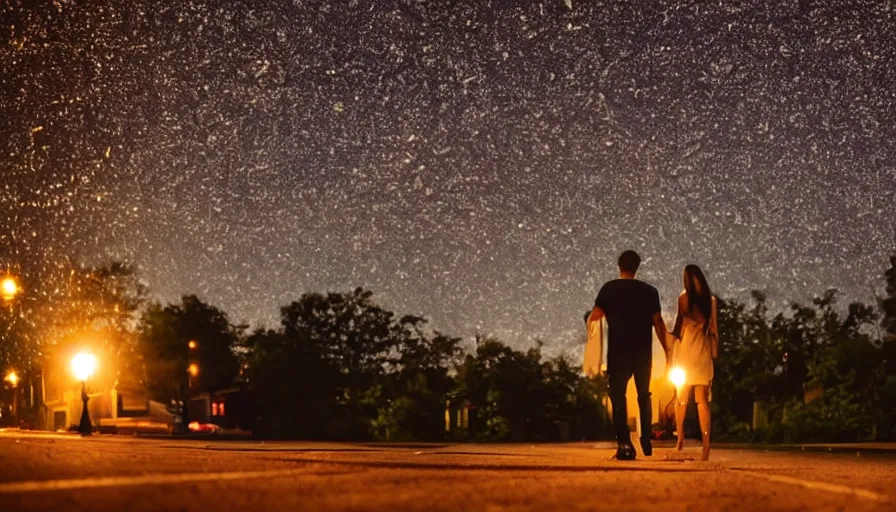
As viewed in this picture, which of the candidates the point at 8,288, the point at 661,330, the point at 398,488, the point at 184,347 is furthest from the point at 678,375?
the point at 184,347

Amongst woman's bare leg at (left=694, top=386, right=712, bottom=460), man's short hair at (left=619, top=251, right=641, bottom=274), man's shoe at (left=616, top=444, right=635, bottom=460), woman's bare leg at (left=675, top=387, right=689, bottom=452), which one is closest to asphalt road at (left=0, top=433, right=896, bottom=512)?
man's shoe at (left=616, top=444, right=635, bottom=460)

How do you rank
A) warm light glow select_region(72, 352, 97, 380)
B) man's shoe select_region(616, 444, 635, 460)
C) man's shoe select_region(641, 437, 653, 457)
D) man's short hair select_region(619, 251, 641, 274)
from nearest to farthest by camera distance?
man's shoe select_region(616, 444, 635, 460), man's short hair select_region(619, 251, 641, 274), man's shoe select_region(641, 437, 653, 457), warm light glow select_region(72, 352, 97, 380)

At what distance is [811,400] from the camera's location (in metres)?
35.2

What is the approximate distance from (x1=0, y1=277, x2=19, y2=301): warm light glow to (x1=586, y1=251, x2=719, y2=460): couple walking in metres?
21.6

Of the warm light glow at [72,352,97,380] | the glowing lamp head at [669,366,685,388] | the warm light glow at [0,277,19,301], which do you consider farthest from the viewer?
the warm light glow at [72,352,97,380]

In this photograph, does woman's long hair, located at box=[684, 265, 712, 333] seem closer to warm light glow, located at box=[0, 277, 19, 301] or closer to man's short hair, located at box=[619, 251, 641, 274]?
man's short hair, located at box=[619, 251, 641, 274]

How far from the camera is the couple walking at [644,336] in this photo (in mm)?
10914

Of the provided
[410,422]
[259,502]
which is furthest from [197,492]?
[410,422]

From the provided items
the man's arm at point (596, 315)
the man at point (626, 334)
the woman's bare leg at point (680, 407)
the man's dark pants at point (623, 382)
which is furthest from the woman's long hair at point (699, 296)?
the man's arm at point (596, 315)

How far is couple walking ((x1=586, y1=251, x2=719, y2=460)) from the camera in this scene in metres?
10.9

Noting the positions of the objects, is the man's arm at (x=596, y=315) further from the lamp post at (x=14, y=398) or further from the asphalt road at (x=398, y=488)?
the lamp post at (x=14, y=398)

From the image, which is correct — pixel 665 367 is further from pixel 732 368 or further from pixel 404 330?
pixel 404 330

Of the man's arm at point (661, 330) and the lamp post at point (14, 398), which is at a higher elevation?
the man's arm at point (661, 330)

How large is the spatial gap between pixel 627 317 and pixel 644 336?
0.90ft
